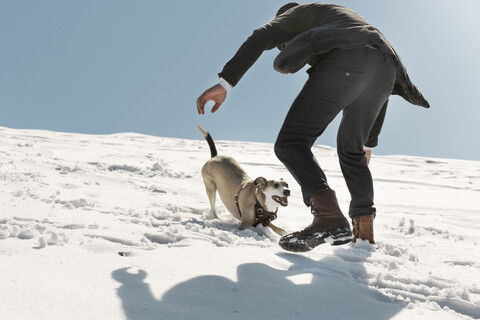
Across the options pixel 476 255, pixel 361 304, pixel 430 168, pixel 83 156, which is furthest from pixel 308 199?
pixel 430 168

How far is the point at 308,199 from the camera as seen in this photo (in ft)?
8.02

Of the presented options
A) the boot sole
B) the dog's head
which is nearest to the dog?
the dog's head

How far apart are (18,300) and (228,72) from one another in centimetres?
157

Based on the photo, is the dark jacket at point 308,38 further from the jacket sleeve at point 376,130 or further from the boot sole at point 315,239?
the boot sole at point 315,239

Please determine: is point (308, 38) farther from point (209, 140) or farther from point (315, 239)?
point (209, 140)

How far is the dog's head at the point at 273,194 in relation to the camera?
381 centimetres

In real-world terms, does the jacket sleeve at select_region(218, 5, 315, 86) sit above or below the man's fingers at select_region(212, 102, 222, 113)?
above

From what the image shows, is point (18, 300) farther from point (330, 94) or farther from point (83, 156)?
point (83, 156)

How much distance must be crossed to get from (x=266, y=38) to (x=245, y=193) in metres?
1.83

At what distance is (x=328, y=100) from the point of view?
2367 mm

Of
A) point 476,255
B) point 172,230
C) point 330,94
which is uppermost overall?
point 330,94

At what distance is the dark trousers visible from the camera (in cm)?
234

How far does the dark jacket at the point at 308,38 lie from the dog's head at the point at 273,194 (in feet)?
4.81

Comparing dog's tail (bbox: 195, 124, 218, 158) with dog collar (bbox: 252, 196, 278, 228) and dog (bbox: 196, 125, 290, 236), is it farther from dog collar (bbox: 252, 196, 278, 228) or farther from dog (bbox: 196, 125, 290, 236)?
dog collar (bbox: 252, 196, 278, 228)
